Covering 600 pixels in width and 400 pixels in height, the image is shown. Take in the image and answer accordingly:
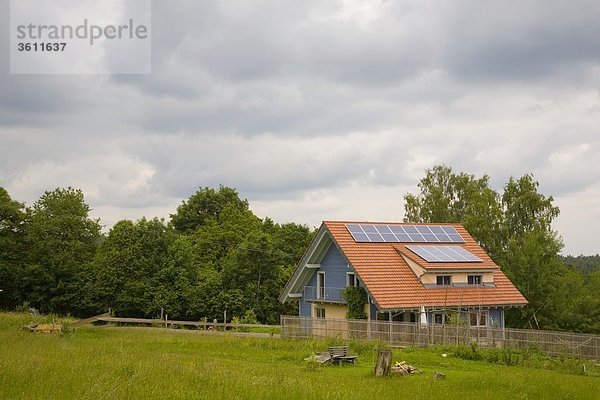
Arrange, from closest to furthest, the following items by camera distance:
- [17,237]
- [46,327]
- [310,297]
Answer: [46,327] < [310,297] < [17,237]

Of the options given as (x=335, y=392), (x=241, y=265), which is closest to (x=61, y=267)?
(x=241, y=265)

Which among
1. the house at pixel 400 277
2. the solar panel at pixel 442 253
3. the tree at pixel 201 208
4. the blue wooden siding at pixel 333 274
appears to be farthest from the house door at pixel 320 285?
the tree at pixel 201 208

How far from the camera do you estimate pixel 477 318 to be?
41.4 metres

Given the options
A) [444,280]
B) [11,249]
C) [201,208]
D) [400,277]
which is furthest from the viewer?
[201,208]

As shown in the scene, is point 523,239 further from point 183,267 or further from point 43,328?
point 43,328

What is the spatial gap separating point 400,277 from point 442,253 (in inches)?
185

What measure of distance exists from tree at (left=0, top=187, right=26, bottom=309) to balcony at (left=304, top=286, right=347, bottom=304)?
26.7 metres

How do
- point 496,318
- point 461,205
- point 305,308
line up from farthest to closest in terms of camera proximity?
1. point 461,205
2. point 305,308
3. point 496,318

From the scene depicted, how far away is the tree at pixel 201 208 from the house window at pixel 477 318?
4684 cm

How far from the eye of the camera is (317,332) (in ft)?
125

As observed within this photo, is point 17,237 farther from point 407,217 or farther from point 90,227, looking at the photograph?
point 407,217

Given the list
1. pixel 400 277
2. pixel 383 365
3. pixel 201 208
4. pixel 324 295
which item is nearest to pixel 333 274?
pixel 324 295

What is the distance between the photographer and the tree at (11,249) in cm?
5662

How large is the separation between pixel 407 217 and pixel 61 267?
36.0 m
